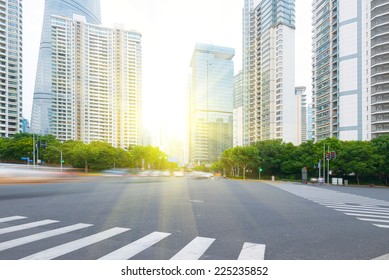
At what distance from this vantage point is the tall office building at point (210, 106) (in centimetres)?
18562

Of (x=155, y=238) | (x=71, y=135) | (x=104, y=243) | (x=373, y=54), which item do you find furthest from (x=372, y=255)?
(x=71, y=135)

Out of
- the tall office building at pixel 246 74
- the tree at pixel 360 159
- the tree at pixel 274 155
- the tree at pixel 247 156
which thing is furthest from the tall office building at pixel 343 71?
the tall office building at pixel 246 74

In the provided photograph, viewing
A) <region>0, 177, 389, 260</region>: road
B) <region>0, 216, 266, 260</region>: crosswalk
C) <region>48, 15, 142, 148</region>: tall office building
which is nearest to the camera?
<region>0, 216, 266, 260</region>: crosswalk

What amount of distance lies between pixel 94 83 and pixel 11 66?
3978 cm

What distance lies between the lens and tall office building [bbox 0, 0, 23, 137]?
301 ft

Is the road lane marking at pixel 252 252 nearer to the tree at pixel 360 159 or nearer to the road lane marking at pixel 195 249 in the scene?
the road lane marking at pixel 195 249

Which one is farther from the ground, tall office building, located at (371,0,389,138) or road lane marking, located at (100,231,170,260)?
tall office building, located at (371,0,389,138)

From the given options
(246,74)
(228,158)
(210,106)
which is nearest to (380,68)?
(228,158)

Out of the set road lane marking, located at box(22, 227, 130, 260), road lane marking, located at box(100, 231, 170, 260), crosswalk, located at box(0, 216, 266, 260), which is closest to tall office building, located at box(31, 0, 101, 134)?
crosswalk, located at box(0, 216, 266, 260)

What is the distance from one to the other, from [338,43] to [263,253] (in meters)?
84.5

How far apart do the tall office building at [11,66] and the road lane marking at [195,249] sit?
372ft

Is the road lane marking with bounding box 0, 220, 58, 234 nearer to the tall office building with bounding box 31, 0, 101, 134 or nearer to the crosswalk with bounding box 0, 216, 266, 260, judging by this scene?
the crosswalk with bounding box 0, 216, 266, 260

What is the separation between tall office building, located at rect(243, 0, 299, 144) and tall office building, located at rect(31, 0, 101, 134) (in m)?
111

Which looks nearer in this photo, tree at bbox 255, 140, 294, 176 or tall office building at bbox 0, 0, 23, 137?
tree at bbox 255, 140, 294, 176
